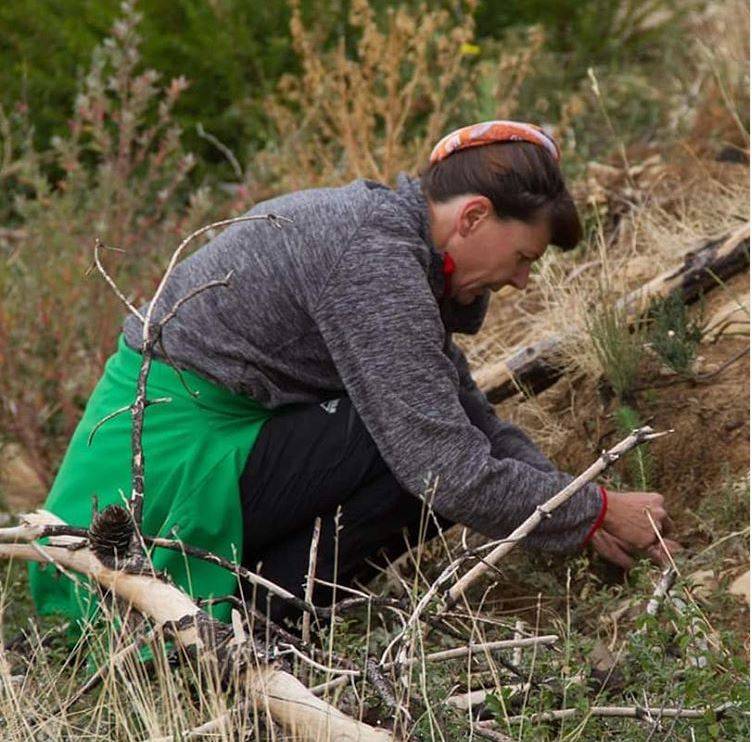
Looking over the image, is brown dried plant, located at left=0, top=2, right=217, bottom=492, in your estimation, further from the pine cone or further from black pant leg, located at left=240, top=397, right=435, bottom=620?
the pine cone

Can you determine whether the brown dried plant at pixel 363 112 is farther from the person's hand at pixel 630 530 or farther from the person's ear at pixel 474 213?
the person's hand at pixel 630 530

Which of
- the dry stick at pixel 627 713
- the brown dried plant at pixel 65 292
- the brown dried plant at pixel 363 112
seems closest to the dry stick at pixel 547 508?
the dry stick at pixel 627 713

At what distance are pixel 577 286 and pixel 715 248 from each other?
1.33 feet

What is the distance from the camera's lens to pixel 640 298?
13.1 feet

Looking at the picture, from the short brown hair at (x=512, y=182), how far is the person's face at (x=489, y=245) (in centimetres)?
2

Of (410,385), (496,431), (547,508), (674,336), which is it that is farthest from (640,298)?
(547,508)

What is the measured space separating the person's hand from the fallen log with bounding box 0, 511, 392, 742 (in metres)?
1.06

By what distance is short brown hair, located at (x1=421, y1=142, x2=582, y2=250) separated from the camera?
3.11 metres

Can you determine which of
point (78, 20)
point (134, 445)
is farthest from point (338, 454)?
point (78, 20)

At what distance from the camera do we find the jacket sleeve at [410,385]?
3.03m

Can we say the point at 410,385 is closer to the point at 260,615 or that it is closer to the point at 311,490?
the point at 311,490

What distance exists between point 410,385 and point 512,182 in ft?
1.61

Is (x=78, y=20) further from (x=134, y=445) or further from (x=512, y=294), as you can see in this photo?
(x=134, y=445)

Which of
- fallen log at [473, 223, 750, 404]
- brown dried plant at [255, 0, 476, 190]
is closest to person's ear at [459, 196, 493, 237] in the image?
fallen log at [473, 223, 750, 404]
